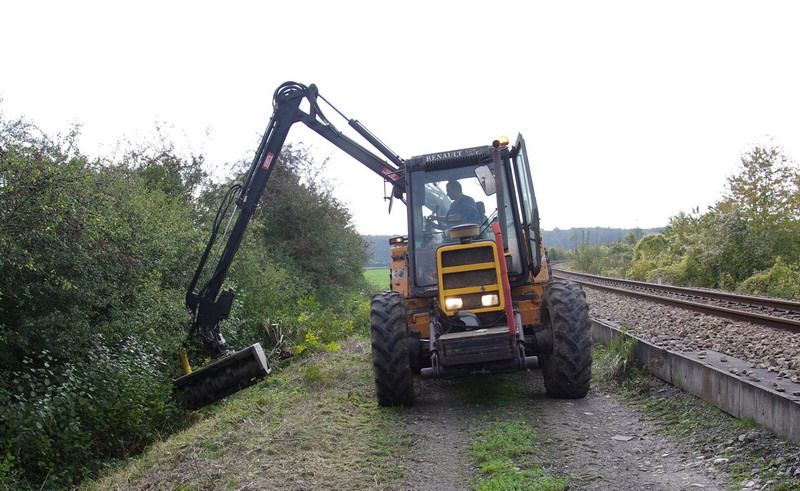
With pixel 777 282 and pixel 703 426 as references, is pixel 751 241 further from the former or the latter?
pixel 703 426

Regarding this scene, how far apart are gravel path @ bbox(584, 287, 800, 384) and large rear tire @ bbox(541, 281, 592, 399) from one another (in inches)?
63.7

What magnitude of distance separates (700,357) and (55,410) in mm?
7241

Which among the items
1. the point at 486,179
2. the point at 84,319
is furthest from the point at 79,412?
the point at 486,179

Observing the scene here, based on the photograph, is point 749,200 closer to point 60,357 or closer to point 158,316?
point 158,316

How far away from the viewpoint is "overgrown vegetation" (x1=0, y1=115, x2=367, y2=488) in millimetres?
7152

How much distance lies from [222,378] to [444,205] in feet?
11.9

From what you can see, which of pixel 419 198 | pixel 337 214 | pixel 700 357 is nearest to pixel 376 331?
pixel 419 198

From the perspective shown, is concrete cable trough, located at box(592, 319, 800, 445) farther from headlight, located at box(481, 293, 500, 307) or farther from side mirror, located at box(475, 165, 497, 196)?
side mirror, located at box(475, 165, 497, 196)

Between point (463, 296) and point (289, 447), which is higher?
point (463, 296)

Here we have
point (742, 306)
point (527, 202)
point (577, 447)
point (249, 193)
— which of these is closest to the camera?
point (577, 447)

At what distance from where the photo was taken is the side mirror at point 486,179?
8.09m

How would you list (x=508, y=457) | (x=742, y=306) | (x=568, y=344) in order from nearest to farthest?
1. (x=508, y=457)
2. (x=568, y=344)
3. (x=742, y=306)

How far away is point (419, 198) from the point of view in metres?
8.31

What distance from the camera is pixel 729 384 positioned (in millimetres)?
5980
